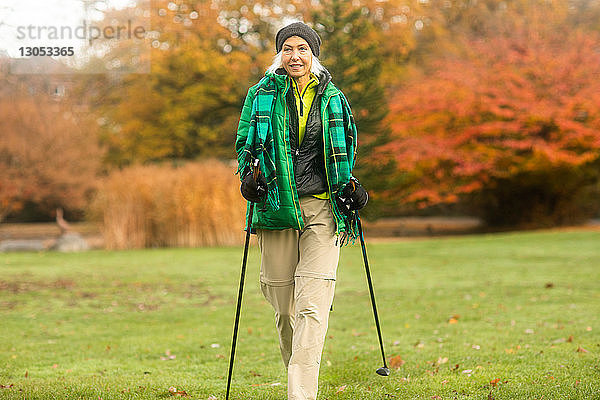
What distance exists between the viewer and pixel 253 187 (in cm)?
353

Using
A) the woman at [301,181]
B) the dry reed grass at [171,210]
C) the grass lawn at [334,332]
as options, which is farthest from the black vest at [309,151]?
the dry reed grass at [171,210]

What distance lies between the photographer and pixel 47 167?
81.0 feet

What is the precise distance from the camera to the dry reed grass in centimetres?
1770

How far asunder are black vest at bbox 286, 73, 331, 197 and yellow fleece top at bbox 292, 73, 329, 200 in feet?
0.05

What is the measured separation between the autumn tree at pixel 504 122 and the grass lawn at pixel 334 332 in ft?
23.8

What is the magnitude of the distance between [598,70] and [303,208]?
1875cm

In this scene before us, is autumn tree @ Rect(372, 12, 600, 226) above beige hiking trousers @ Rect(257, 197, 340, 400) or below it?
above

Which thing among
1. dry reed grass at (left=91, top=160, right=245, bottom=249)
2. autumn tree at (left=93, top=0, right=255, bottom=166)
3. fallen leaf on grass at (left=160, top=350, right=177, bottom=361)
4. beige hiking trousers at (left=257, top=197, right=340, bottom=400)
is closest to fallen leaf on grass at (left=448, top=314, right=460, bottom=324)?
fallen leaf on grass at (left=160, top=350, right=177, bottom=361)

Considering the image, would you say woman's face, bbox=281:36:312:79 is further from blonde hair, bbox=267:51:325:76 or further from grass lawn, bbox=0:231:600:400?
grass lawn, bbox=0:231:600:400

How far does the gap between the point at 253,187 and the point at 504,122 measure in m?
17.6

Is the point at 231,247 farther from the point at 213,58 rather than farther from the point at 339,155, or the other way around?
the point at 339,155

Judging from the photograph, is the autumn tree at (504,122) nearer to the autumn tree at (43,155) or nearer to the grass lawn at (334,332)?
the grass lawn at (334,332)

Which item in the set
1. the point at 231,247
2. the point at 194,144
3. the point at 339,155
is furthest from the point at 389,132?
the point at 339,155

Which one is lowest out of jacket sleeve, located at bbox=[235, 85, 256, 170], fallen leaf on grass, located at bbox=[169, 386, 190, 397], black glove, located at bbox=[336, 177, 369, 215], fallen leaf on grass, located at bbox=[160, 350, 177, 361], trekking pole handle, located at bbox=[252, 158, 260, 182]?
fallen leaf on grass, located at bbox=[160, 350, 177, 361]
